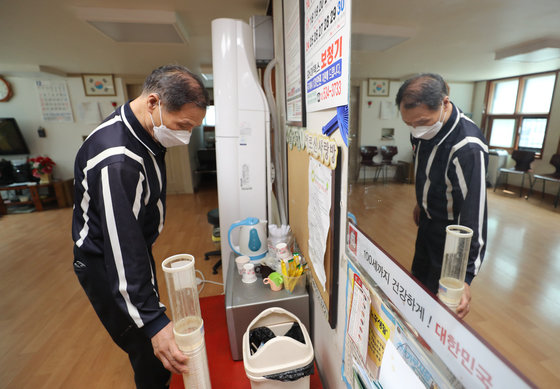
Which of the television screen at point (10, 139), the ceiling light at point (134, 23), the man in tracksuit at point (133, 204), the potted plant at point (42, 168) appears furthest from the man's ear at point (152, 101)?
the television screen at point (10, 139)

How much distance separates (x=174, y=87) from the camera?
91 cm

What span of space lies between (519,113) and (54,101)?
6029mm

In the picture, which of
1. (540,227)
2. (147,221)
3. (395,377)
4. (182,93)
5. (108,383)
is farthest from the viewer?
(108,383)

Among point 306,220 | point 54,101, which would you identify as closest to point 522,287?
point 306,220

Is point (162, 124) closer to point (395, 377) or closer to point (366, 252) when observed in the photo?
point (366, 252)

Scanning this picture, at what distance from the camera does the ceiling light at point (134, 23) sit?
2102 mm

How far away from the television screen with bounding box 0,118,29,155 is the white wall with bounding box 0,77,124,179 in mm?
164

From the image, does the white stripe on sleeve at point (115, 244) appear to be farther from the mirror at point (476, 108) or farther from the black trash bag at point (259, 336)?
the mirror at point (476, 108)

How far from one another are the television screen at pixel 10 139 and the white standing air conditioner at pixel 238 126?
4813mm

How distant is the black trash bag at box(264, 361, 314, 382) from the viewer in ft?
2.58

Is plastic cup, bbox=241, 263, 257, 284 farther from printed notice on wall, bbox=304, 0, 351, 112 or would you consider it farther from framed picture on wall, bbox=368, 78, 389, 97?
framed picture on wall, bbox=368, 78, 389, 97

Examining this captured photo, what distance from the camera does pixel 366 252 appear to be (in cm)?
58

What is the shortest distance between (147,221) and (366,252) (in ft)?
2.80

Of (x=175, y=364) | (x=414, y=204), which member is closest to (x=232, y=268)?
(x=175, y=364)
